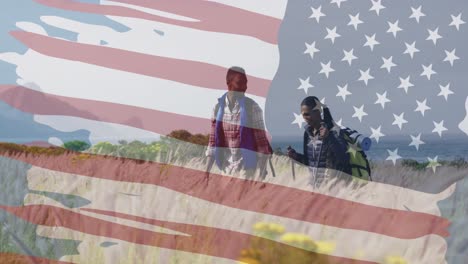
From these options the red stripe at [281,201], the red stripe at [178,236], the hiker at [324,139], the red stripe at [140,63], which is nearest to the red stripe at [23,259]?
the red stripe at [178,236]

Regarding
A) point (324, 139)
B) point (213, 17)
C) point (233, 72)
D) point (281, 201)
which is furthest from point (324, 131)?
point (281, 201)

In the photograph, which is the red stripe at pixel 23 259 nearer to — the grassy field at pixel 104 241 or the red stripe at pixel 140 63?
the grassy field at pixel 104 241

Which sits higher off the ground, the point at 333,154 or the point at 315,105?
the point at 315,105

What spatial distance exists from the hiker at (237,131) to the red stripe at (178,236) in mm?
1720

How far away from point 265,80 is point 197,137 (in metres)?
3.69

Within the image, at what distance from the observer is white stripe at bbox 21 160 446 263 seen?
59.1 inches

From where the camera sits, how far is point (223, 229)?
1677mm

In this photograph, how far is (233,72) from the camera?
3.74m

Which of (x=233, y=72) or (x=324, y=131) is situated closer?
(x=324, y=131)

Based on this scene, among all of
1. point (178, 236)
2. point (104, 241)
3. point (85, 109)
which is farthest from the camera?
point (85, 109)

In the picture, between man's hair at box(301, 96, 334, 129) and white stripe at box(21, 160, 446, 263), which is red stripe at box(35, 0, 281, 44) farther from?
white stripe at box(21, 160, 446, 263)

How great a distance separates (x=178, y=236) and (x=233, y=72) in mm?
2136

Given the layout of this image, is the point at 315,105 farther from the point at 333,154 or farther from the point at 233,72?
the point at 233,72

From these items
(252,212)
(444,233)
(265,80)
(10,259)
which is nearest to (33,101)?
(265,80)
